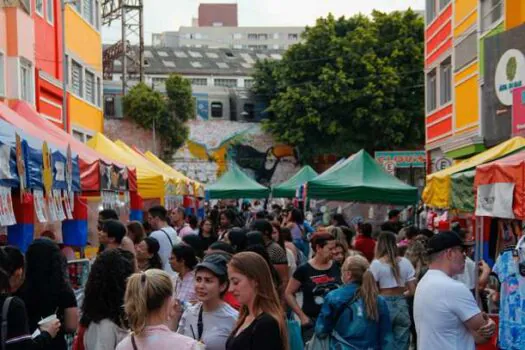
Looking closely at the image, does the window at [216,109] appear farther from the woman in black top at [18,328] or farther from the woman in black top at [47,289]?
the woman in black top at [18,328]

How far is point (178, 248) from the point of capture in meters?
7.68

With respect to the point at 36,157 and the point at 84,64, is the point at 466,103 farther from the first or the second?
the point at 36,157

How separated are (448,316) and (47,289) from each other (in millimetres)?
2756

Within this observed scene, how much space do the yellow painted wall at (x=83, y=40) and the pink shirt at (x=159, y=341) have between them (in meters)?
24.1

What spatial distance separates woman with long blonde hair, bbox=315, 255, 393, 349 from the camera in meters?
6.96

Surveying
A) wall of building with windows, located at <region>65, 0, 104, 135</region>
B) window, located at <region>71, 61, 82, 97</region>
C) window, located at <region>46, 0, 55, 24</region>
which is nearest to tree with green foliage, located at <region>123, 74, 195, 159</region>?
wall of building with windows, located at <region>65, 0, 104, 135</region>

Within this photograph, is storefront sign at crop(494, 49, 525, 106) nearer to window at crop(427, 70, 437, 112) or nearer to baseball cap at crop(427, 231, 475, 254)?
baseball cap at crop(427, 231, 475, 254)

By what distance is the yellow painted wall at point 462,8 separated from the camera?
24.9m

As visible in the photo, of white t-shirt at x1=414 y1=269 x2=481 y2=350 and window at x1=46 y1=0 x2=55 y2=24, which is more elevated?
window at x1=46 y1=0 x2=55 y2=24

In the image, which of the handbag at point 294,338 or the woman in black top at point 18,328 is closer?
the woman in black top at point 18,328

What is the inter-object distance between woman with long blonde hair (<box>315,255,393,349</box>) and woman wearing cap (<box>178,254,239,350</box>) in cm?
165

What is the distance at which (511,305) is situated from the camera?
8.27 m

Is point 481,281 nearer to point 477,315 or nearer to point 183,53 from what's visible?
point 477,315

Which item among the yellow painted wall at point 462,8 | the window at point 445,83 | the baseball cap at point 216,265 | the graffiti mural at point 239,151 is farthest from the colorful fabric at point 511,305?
the graffiti mural at point 239,151
